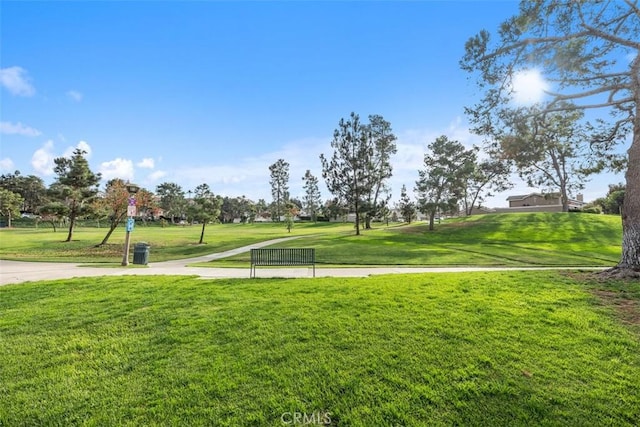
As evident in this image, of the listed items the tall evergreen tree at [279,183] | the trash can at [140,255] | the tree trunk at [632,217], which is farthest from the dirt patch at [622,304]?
the tall evergreen tree at [279,183]

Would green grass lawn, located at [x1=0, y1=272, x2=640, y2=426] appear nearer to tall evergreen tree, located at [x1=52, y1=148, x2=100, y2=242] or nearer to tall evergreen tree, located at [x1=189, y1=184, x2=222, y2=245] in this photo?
tall evergreen tree, located at [x1=189, y1=184, x2=222, y2=245]

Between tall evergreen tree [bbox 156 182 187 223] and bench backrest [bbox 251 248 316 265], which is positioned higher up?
tall evergreen tree [bbox 156 182 187 223]

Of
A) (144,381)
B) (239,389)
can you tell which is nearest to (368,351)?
(239,389)

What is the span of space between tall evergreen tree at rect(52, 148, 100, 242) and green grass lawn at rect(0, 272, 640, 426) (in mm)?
25511

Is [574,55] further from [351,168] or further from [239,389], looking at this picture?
[351,168]

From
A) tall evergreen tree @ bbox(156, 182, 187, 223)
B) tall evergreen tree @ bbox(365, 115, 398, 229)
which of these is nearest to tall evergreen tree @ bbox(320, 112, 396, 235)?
tall evergreen tree @ bbox(365, 115, 398, 229)

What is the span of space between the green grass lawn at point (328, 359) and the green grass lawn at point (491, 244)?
874 centimetres

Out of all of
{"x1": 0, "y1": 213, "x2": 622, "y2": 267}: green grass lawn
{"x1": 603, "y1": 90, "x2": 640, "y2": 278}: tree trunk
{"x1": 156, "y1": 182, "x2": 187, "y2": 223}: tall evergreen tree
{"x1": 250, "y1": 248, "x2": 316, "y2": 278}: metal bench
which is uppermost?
{"x1": 156, "y1": 182, "x2": 187, "y2": 223}: tall evergreen tree

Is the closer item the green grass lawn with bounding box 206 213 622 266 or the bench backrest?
the bench backrest

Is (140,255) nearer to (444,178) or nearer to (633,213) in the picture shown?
(633,213)

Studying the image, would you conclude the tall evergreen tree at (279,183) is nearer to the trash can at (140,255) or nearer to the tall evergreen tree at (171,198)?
the tall evergreen tree at (171,198)

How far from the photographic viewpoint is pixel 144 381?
3336 millimetres

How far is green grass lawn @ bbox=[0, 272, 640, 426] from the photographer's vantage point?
2857 mm

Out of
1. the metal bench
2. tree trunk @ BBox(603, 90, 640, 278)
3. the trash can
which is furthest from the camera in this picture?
the trash can
